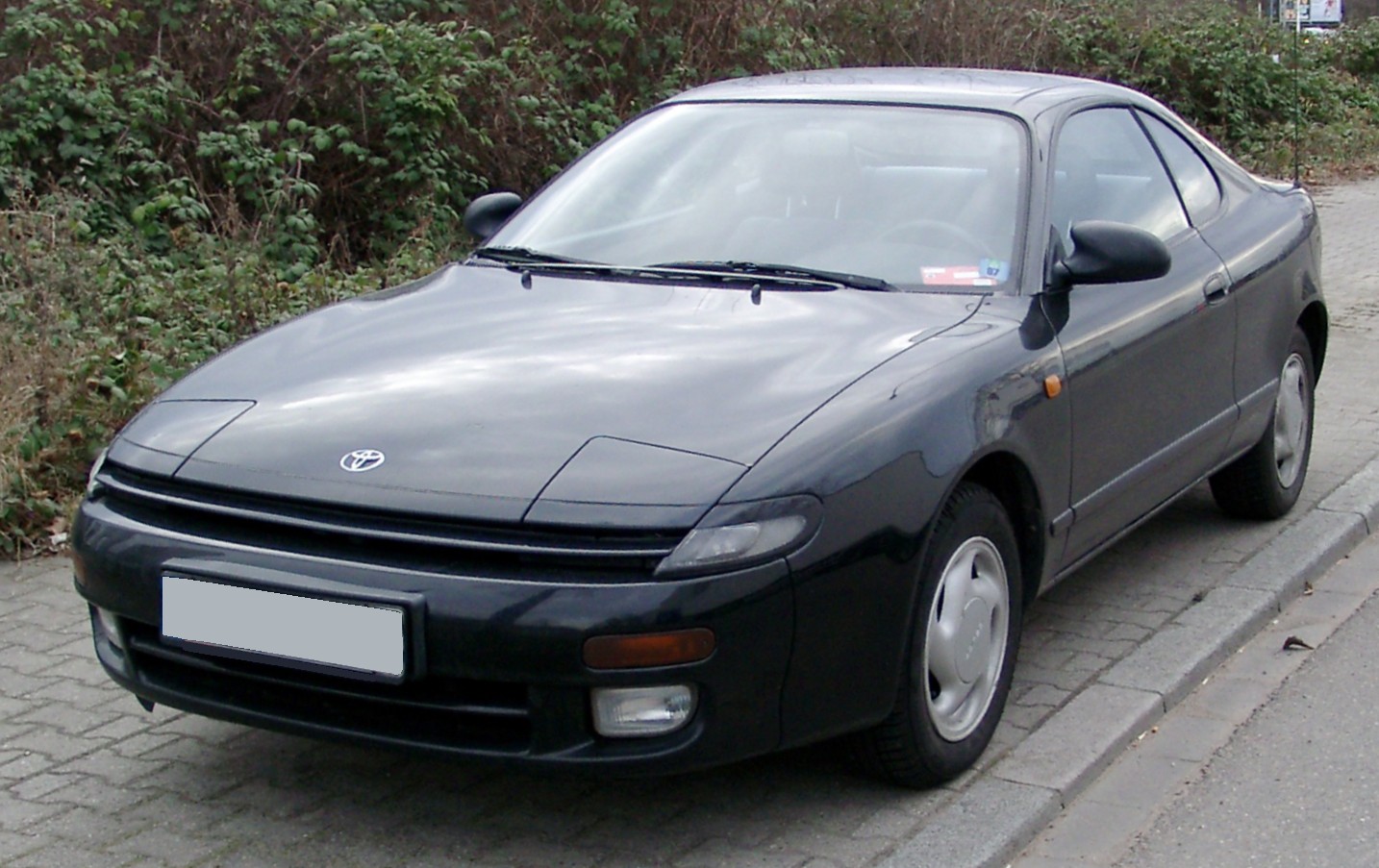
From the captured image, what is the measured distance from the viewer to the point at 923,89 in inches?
196

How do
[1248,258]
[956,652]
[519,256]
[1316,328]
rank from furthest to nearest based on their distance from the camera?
[1316,328]
[1248,258]
[519,256]
[956,652]

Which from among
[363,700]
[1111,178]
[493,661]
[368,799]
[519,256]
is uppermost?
[1111,178]

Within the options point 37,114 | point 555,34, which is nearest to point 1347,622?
point 37,114

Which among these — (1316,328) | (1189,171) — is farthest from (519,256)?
(1316,328)

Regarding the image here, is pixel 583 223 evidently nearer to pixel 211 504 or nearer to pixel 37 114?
pixel 211 504

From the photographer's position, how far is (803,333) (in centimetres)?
394

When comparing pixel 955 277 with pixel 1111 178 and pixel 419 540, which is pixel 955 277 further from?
pixel 419 540

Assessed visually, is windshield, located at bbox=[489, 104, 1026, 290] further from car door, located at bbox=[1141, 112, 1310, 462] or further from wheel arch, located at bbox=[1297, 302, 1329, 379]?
wheel arch, located at bbox=[1297, 302, 1329, 379]

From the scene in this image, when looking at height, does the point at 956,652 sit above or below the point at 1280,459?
above

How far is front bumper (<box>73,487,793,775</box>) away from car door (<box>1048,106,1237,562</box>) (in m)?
1.38

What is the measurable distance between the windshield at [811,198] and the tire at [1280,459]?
1.65m

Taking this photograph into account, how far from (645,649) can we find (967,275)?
164 cm

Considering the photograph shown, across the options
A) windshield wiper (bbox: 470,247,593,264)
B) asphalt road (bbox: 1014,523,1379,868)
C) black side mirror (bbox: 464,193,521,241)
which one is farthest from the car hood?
asphalt road (bbox: 1014,523,1379,868)

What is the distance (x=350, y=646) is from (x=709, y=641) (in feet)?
2.20
